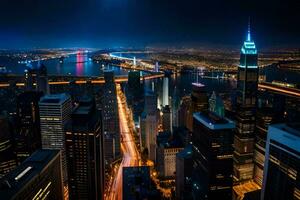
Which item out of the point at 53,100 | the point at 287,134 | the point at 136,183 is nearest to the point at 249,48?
the point at 136,183

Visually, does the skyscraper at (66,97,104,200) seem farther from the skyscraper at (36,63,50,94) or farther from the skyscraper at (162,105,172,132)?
the skyscraper at (36,63,50,94)

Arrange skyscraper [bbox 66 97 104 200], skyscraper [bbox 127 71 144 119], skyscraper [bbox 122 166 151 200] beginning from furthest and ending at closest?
skyscraper [bbox 127 71 144 119]
skyscraper [bbox 122 166 151 200]
skyscraper [bbox 66 97 104 200]

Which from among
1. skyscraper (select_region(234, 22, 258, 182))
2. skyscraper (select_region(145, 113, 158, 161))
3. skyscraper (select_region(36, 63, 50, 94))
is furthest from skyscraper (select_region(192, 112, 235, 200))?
skyscraper (select_region(36, 63, 50, 94))

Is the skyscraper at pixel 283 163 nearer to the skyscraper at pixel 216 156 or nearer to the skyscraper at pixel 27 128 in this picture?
the skyscraper at pixel 216 156

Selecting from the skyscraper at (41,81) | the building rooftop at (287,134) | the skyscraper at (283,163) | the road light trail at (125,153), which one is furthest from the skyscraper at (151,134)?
the building rooftop at (287,134)

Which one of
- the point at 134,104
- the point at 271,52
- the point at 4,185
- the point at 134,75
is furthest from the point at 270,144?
the point at 134,75
